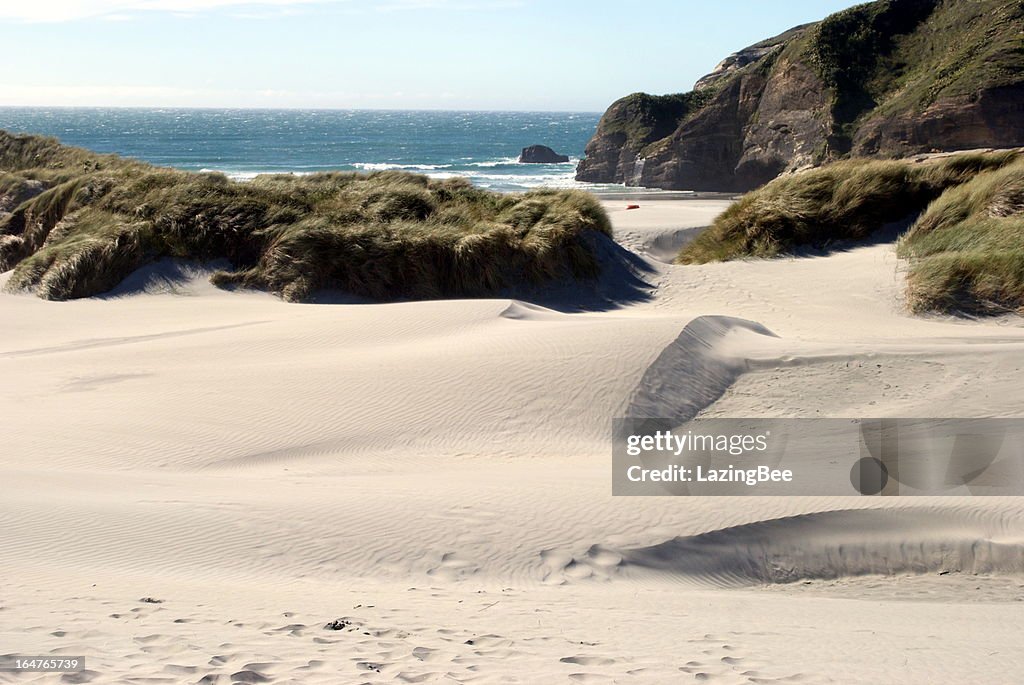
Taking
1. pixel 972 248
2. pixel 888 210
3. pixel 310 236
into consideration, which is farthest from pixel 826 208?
pixel 310 236

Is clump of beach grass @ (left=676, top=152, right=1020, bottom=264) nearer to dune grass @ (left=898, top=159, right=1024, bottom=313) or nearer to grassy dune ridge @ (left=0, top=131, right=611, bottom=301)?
dune grass @ (left=898, top=159, right=1024, bottom=313)

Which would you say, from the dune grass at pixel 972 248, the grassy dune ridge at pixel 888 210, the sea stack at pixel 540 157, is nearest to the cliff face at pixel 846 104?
the grassy dune ridge at pixel 888 210

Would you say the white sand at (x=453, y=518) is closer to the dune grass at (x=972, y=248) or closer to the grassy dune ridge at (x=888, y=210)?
the dune grass at (x=972, y=248)

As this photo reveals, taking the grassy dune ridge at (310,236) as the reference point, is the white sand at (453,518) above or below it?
below

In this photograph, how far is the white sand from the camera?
380cm

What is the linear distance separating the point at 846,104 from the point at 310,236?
2465 cm

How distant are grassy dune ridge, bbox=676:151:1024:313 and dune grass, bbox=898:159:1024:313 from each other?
0.07 ft

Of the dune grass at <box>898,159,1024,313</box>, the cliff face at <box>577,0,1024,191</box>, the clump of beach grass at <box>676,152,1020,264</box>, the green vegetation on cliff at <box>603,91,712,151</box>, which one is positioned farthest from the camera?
the green vegetation on cliff at <box>603,91,712,151</box>

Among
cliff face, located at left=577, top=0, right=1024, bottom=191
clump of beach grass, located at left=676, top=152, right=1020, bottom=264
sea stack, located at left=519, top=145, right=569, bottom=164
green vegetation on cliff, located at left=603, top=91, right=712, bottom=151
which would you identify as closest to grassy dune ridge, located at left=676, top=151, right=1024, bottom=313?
clump of beach grass, located at left=676, top=152, right=1020, bottom=264

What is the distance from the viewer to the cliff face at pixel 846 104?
1118 inches

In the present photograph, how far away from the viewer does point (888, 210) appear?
15.6 metres

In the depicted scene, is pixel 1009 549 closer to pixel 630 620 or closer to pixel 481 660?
pixel 630 620

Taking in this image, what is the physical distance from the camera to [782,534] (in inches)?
227

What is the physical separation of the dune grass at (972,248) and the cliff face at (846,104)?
15.1m
